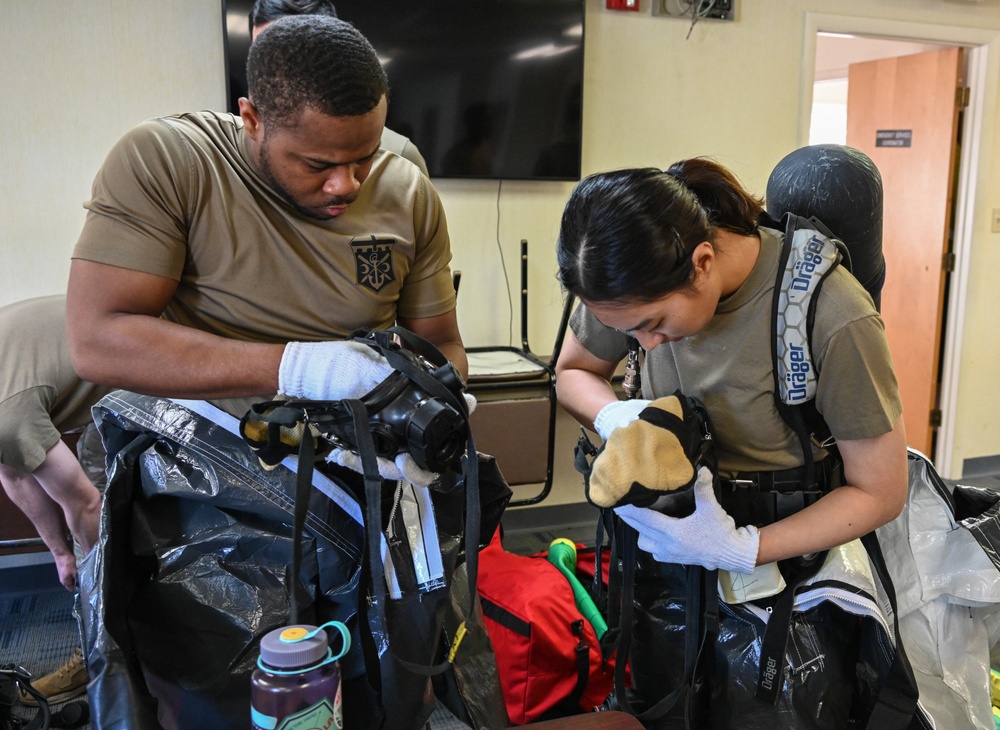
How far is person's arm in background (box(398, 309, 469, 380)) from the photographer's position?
117 centimetres

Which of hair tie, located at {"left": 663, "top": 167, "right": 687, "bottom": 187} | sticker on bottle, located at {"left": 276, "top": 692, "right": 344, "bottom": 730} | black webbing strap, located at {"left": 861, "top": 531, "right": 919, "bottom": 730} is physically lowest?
black webbing strap, located at {"left": 861, "top": 531, "right": 919, "bottom": 730}

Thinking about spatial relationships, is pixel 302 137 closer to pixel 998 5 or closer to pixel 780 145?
pixel 780 145

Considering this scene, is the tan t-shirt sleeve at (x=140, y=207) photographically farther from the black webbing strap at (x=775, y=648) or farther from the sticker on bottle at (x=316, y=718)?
the black webbing strap at (x=775, y=648)

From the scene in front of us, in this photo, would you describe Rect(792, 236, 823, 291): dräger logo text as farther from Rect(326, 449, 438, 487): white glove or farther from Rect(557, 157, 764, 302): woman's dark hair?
Rect(326, 449, 438, 487): white glove

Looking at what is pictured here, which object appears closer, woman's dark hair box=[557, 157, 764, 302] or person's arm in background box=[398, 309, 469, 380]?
woman's dark hair box=[557, 157, 764, 302]

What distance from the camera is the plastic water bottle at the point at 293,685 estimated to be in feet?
2.32

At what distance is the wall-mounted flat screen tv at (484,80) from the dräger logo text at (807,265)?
1.90 metres

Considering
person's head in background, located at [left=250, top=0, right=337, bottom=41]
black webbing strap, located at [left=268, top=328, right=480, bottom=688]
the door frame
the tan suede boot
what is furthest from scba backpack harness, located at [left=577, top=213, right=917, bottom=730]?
the door frame

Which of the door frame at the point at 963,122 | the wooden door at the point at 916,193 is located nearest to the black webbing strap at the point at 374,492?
the door frame at the point at 963,122

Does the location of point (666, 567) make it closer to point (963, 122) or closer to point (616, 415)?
point (616, 415)

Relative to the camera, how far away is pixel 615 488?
0.98 metres

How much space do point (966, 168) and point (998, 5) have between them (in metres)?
0.72

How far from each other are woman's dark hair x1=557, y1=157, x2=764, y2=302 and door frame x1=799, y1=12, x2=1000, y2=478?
2585 millimetres

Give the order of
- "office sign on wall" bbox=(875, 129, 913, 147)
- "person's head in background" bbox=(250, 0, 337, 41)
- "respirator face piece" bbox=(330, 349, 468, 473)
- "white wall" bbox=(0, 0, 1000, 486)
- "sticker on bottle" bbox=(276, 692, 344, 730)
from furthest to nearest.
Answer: "office sign on wall" bbox=(875, 129, 913, 147)
"white wall" bbox=(0, 0, 1000, 486)
"person's head in background" bbox=(250, 0, 337, 41)
"respirator face piece" bbox=(330, 349, 468, 473)
"sticker on bottle" bbox=(276, 692, 344, 730)
